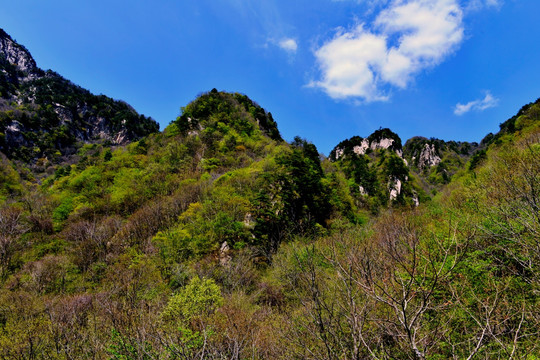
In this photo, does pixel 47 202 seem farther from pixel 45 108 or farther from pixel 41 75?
pixel 41 75

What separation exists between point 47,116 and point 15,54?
2207 inches

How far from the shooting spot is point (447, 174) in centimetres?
8550

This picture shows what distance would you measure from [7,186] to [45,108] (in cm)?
6817

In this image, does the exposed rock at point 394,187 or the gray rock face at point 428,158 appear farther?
the gray rock face at point 428,158

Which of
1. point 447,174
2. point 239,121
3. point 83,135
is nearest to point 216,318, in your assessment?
point 239,121

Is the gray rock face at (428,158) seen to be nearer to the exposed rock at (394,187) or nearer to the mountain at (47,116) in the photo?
the exposed rock at (394,187)

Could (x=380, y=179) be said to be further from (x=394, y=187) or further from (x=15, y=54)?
(x=15, y=54)

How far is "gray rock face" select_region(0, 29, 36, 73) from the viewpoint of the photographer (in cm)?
10362

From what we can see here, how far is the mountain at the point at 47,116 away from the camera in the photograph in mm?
71500

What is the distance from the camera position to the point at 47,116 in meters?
82.7

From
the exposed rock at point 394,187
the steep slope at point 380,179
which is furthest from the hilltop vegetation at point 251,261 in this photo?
the exposed rock at point 394,187

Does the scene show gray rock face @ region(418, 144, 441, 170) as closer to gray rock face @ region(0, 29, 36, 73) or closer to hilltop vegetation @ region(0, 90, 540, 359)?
hilltop vegetation @ region(0, 90, 540, 359)

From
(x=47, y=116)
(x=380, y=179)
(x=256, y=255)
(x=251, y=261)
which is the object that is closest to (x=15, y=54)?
(x=47, y=116)

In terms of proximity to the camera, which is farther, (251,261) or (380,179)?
(380,179)
